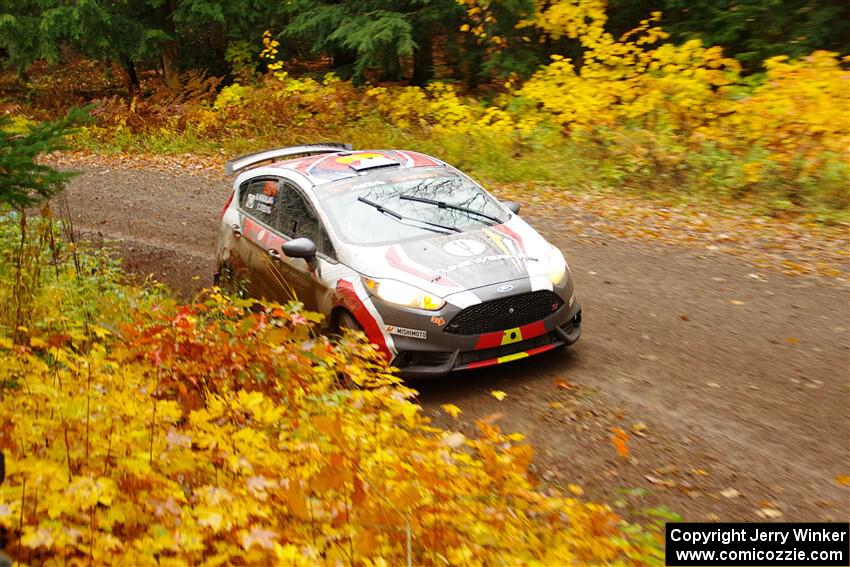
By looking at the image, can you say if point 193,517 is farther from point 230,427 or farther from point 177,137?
point 177,137

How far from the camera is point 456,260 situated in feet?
21.1

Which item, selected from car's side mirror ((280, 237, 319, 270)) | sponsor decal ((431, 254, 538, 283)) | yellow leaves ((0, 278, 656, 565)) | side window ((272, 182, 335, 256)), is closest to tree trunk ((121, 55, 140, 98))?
side window ((272, 182, 335, 256))

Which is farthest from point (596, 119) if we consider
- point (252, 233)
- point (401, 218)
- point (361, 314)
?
point (361, 314)

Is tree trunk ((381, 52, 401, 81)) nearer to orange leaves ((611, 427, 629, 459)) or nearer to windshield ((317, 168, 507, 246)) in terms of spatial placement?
windshield ((317, 168, 507, 246))

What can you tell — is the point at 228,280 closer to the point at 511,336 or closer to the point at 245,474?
the point at 511,336

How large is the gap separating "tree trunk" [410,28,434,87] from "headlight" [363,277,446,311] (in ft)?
44.0

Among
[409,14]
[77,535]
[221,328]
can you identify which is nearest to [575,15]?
[409,14]

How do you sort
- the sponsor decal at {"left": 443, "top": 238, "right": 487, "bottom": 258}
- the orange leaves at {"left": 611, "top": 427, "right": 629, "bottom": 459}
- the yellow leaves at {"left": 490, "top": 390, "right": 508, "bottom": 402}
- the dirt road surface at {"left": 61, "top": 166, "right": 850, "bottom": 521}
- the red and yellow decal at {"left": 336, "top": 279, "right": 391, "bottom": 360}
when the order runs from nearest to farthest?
1. the dirt road surface at {"left": 61, "top": 166, "right": 850, "bottom": 521}
2. the orange leaves at {"left": 611, "top": 427, "right": 629, "bottom": 459}
3. the yellow leaves at {"left": 490, "top": 390, "right": 508, "bottom": 402}
4. the red and yellow decal at {"left": 336, "top": 279, "right": 391, "bottom": 360}
5. the sponsor decal at {"left": 443, "top": 238, "right": 487, "bottom": 258}

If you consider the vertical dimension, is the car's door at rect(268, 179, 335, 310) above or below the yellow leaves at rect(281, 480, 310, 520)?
below

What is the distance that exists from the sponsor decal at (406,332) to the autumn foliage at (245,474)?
76 centimetres

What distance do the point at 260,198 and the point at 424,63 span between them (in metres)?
11.8

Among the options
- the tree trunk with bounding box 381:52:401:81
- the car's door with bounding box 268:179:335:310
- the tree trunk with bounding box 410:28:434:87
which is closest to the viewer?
the car's door with bounding box 268:179:335:310

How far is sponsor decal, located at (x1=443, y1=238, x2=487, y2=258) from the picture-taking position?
258 inches

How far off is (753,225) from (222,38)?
58.3 ft
